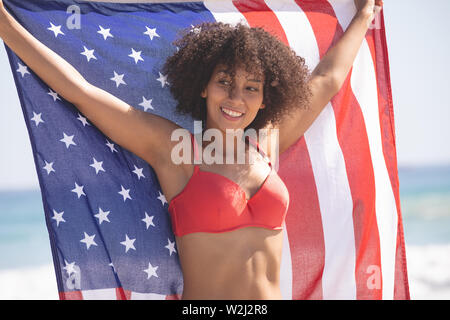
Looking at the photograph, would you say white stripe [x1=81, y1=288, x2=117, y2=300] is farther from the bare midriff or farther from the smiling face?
the smiling face

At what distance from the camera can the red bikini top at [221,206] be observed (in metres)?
3.10

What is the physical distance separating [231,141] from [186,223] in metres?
0.63

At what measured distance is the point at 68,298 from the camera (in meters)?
3.36

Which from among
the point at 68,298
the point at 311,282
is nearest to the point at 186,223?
the point at 68,298

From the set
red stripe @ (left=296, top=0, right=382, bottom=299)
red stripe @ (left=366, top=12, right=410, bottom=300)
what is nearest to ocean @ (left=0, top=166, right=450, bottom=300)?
red stripe @ (left=366, top=12, right=410, bottom=300)

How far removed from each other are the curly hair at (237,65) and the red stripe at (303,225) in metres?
0.40

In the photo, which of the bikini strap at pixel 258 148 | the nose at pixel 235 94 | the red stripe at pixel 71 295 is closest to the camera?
the nose at pixel 235 94

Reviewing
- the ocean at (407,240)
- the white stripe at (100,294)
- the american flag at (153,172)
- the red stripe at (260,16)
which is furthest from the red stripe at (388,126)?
the ocean at (407,240)

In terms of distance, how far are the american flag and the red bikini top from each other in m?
0.49

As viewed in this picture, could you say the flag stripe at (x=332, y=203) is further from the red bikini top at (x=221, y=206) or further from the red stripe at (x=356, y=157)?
the red bikini top at (x=221, y=206)

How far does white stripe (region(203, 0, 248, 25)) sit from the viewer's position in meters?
4.05

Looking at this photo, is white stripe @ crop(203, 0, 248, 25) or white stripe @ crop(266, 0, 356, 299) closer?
white stripe @ crop(266, 0, 356, 299)

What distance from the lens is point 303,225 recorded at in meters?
3.96

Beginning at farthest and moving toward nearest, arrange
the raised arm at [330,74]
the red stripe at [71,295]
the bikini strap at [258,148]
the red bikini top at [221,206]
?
the raised arm at [330,74]
the bikini strap at [258,148]
the red stripe at [71,295]
the red bikini top at [221,206]
